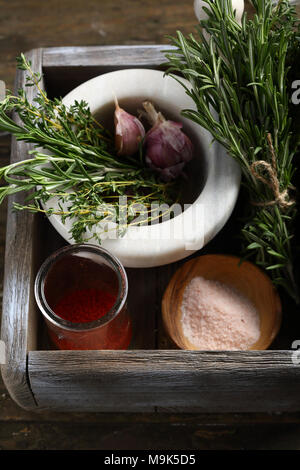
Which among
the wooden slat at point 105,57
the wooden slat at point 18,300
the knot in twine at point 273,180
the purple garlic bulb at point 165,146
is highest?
the wooden slat at point 105,57

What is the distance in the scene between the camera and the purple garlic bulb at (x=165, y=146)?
77cm

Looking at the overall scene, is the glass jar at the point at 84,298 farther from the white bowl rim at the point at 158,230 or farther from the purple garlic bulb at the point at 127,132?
the purple garlic bulb at the point at 127,132

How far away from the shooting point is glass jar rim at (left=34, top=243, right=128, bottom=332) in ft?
2.27

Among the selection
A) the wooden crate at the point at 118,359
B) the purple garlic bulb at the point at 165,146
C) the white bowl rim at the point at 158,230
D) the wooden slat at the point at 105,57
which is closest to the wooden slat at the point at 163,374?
the wooden crate at the point at 118,359

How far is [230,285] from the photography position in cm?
82

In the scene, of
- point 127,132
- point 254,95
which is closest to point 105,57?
point 127,132

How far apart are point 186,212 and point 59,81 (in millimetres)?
270

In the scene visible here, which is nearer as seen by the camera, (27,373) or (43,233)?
(27,373)

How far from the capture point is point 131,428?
0.89 meters

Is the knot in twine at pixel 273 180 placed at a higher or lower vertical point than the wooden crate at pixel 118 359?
higher

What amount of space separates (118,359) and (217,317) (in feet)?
0.52

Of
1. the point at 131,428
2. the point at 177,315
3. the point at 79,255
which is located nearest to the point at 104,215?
the point at 79,255

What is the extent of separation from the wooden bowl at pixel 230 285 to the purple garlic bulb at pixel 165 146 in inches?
5.0

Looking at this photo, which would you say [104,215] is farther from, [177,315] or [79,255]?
[177,315]
